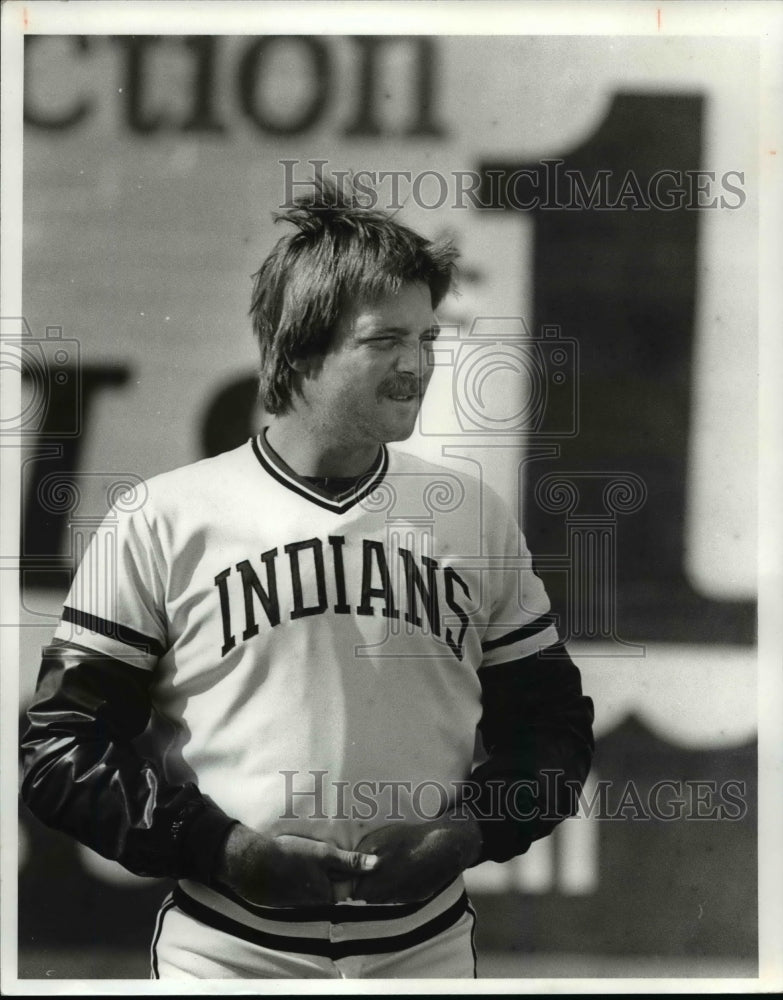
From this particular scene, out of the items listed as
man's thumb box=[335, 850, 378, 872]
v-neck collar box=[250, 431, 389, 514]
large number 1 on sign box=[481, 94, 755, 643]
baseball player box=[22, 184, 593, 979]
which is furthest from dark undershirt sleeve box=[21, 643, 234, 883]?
large number 1 on sign box=[481, 94, 755, 643]

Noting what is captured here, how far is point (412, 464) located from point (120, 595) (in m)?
0.71

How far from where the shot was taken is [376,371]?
282cm

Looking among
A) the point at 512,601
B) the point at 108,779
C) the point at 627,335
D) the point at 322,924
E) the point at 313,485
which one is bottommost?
the point at 322,924

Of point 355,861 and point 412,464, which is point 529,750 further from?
point 412,464

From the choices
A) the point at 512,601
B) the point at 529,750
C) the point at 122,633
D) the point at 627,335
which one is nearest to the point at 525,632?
the point at 512,601

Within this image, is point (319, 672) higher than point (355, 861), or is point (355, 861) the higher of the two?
point (319, 672)

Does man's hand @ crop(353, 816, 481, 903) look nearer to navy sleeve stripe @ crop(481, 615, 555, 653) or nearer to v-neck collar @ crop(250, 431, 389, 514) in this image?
navy sleeve stripe @ crop(481, 615, 555, 653)

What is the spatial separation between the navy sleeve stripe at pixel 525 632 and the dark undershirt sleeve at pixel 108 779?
0.71 m

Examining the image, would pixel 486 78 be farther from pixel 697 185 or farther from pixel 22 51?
pixel 22 51

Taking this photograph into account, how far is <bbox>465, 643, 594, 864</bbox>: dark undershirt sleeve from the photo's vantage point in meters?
2.86

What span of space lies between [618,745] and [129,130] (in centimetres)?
178

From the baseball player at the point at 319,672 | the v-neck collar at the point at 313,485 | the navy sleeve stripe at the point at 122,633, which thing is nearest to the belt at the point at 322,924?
the baseball player at the point at 319,672

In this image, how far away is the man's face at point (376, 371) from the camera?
2.81 metres

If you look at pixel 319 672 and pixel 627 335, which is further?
pixel 627 335
